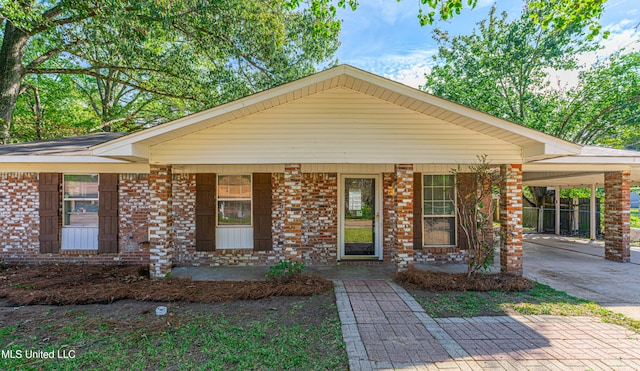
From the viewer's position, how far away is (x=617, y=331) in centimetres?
359

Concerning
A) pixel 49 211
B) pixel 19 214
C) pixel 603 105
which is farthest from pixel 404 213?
pixel 603 105

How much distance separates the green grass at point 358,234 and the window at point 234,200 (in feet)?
7.99

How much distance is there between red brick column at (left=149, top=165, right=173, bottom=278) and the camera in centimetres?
552

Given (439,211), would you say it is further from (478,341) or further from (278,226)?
(478,341)

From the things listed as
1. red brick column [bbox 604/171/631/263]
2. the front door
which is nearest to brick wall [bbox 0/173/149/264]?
the front door

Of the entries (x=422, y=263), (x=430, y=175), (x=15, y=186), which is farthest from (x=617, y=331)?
(x=15, y=186)

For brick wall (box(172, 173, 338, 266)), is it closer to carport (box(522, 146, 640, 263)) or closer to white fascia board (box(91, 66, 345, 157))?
white fascia board (box(91, 66, 345, 157))

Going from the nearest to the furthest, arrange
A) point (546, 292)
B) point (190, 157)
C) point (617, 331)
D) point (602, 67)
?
point (617, 331)
point (546, 292)
point (190, 157)
point (602, 67)

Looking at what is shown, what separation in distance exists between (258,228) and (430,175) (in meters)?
4.44

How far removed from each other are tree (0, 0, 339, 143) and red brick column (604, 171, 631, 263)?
7824 millimetres

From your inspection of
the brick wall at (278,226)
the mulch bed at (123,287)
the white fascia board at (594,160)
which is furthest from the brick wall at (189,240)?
the white fascia board at (594,160)

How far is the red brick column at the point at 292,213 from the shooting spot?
5520 millimetres

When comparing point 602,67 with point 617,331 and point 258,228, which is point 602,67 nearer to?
point 617,331

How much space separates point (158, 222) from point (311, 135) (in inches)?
135
